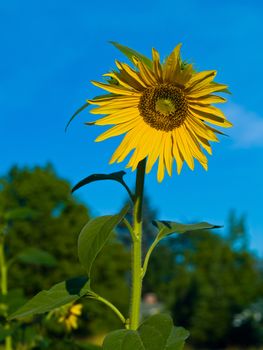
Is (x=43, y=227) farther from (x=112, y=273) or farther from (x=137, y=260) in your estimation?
(x=137, y=260)

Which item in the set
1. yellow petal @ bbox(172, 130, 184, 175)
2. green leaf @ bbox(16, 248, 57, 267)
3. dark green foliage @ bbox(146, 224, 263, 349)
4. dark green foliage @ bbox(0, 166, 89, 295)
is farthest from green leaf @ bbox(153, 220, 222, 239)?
dark green foliage @ bbox(0, 166, 89, 295)

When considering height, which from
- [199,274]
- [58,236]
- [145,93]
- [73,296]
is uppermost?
[58,236]

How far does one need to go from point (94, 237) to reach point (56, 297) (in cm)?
28

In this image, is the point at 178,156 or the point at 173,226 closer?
the point at 178,156

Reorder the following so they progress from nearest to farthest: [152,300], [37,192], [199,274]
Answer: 1. [199,274]
2. [37,192]
3. [152,300]

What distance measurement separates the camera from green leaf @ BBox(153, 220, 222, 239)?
216cm

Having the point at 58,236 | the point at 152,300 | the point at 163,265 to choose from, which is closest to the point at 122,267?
the point at 58,236

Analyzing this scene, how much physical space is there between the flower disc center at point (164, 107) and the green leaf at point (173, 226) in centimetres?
31

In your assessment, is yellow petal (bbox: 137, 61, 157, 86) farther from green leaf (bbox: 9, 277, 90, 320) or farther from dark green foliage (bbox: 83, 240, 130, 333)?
dark green foliage (bbox: 83, 240, 130, 333)

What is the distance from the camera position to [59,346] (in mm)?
3381

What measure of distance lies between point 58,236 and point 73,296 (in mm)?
25898

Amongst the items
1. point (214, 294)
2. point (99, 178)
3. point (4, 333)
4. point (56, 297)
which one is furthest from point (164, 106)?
point (214, 294)

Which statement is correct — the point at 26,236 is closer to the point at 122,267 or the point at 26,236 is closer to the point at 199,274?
the point at 122,267

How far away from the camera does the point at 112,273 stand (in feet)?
96.5
